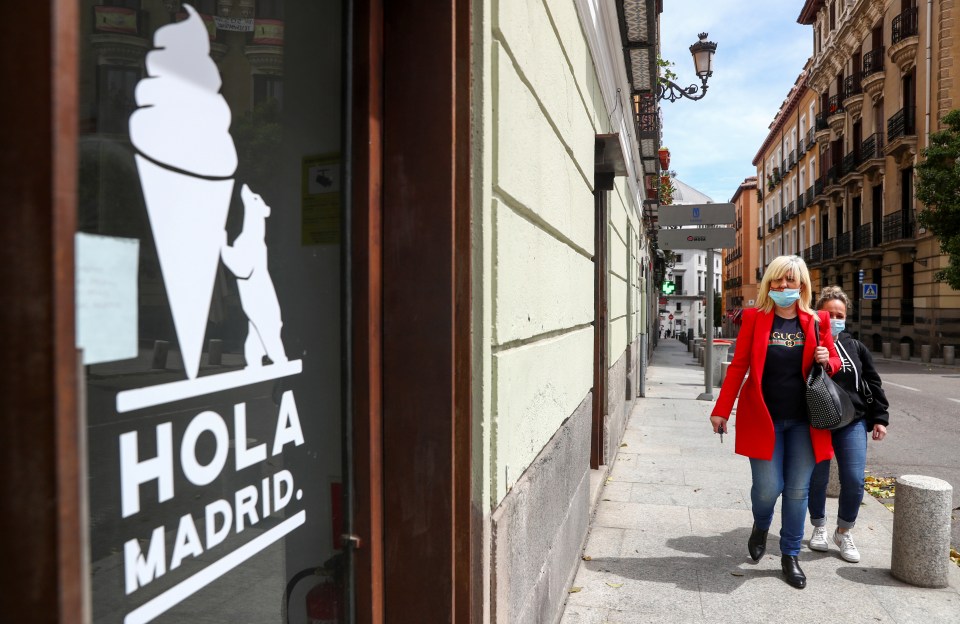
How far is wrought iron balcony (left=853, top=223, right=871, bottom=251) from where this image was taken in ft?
107

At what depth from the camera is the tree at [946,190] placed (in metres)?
21.3

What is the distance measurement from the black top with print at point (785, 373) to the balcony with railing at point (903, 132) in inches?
1113

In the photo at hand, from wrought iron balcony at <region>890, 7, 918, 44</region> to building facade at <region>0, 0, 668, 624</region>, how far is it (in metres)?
30.6

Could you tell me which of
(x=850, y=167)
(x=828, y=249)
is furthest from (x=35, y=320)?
(x=828, y=249)

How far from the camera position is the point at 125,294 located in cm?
98

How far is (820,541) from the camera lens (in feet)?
15.1

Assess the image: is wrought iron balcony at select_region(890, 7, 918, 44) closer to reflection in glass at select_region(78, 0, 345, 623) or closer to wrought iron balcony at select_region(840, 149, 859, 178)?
wrought iron balcony at select_region(840, 149, 859, 178)

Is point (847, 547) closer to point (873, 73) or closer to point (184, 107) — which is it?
point (184, 107)

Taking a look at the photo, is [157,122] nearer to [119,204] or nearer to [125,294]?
[119,204]

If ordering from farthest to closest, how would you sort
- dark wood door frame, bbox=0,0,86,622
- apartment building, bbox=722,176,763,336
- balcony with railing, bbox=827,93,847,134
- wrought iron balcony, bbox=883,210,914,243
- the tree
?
1. apartment building, bbox=722,176,763,336
2. balcony with railing, bbox=827,93,847,134
3. wrought iron balcony, bbox=883,210,914,243
4. the tree
5. dark wood door frame, bbox=0,0,86,622

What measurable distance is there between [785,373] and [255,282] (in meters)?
3.44

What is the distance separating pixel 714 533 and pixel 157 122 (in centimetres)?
483

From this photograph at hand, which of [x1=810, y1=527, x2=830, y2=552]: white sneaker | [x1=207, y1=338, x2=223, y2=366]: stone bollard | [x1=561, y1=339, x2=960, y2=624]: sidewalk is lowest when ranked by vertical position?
[x1=561, y1=339, x2=960, y2=624]: sidewalk

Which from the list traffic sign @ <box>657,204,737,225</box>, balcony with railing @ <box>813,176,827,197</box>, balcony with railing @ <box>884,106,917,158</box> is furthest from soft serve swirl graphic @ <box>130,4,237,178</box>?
balcony with railing @ <box>813,176,827,197</box>
